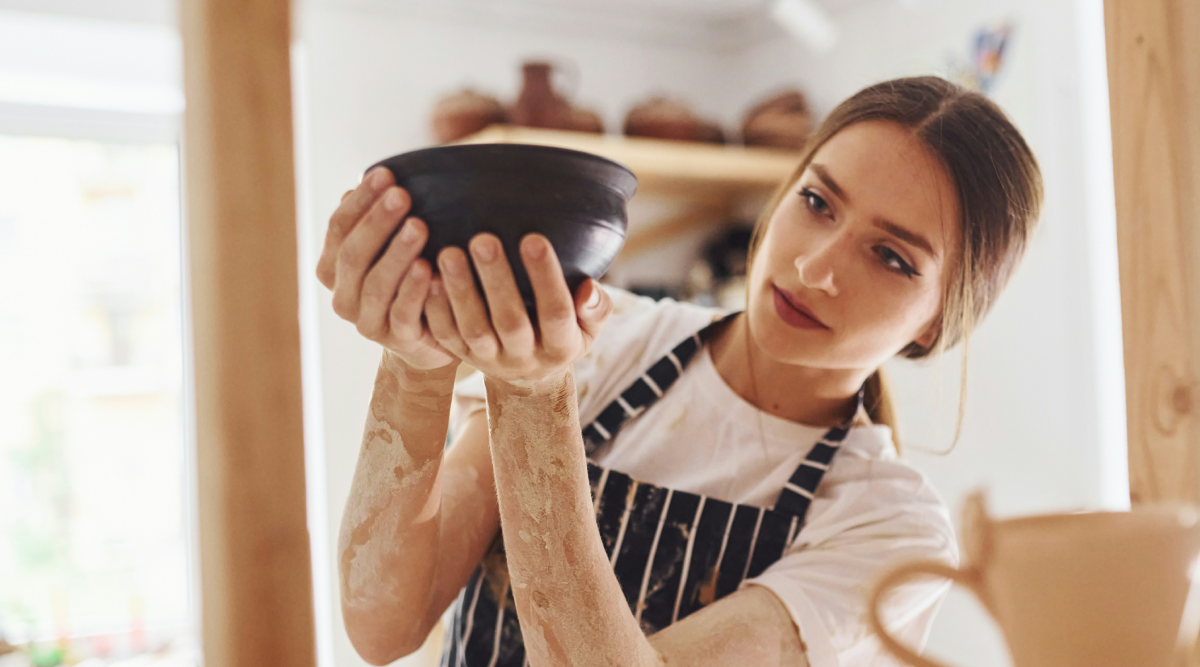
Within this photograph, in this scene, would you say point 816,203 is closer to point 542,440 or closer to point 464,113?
point 542,440

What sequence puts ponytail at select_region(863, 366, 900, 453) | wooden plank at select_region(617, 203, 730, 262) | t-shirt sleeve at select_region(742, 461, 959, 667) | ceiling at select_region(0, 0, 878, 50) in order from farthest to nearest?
wooden plank at select_region(617, 203, 730, 262) < ceiling at select_region(0, 0, 878, 50) < ponytail at select_region(863, 366, 900, 453) < t-shirt sleeve at select_region(742, 461, 959, 667)

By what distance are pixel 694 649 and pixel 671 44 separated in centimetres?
252

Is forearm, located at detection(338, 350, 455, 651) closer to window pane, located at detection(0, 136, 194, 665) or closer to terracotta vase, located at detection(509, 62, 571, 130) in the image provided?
terracotta vase, located at detection(509, 62, 571, 130)

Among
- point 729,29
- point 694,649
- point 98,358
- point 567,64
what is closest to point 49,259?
point 98,358

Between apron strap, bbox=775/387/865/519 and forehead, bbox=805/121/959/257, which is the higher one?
forehead, bbox=805/121/959/257

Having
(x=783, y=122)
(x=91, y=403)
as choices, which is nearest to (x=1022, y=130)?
(x=783, y=122)

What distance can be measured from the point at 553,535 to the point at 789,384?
1.26 feet

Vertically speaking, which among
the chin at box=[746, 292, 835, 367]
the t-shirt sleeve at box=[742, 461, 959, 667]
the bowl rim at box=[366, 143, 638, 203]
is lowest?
the t-shirt sleeve at box=[742, 461, 959, 667]

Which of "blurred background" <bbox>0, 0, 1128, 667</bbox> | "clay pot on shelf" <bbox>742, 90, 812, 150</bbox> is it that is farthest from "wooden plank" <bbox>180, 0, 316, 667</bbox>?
"clay pot on shelf" <bbox>742, 90, 812, 150</bbox>

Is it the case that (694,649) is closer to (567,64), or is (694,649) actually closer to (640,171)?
(640,171)

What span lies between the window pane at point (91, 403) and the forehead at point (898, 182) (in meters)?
2.36

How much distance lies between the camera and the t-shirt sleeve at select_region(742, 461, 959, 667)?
604mm

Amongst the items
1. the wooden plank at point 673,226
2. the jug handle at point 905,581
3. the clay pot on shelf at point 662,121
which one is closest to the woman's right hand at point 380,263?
the jug handle at point 905,581

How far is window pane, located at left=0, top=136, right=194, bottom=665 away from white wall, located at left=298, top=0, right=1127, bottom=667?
2.17 feet
